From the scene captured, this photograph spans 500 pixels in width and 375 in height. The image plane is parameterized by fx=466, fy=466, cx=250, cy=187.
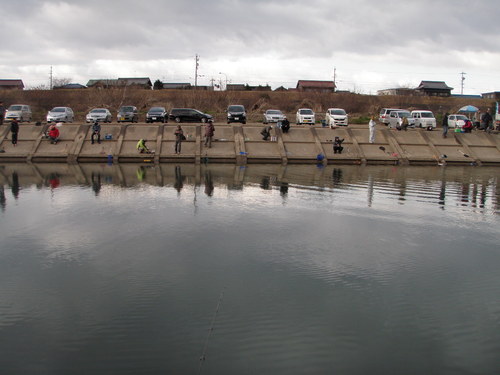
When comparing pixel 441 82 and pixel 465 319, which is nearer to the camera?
pixel 465 319

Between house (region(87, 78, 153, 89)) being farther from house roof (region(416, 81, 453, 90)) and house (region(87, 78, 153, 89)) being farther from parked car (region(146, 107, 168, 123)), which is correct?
house roof (region(416, 81, 453, 90))

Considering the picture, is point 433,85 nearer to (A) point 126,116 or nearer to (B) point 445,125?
(B) point 445,125

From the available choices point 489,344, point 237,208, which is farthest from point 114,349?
point 237,208

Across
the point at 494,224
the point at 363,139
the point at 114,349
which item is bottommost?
the point at 114,349

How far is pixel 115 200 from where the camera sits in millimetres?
15078

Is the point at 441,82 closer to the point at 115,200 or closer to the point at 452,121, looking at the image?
the point at 452,121

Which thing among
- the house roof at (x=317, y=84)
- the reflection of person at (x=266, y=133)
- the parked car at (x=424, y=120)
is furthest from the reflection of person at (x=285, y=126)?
the house roof at (x=317, y=84)

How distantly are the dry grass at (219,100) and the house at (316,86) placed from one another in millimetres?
13379

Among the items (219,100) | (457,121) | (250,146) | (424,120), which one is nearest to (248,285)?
(250,146)

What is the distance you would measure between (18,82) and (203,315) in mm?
83486

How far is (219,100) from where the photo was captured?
61219 millimetres

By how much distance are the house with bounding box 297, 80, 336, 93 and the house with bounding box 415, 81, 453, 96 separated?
1446 cm

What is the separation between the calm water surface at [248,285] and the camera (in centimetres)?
567

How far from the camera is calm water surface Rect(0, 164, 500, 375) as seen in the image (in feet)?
18.6
